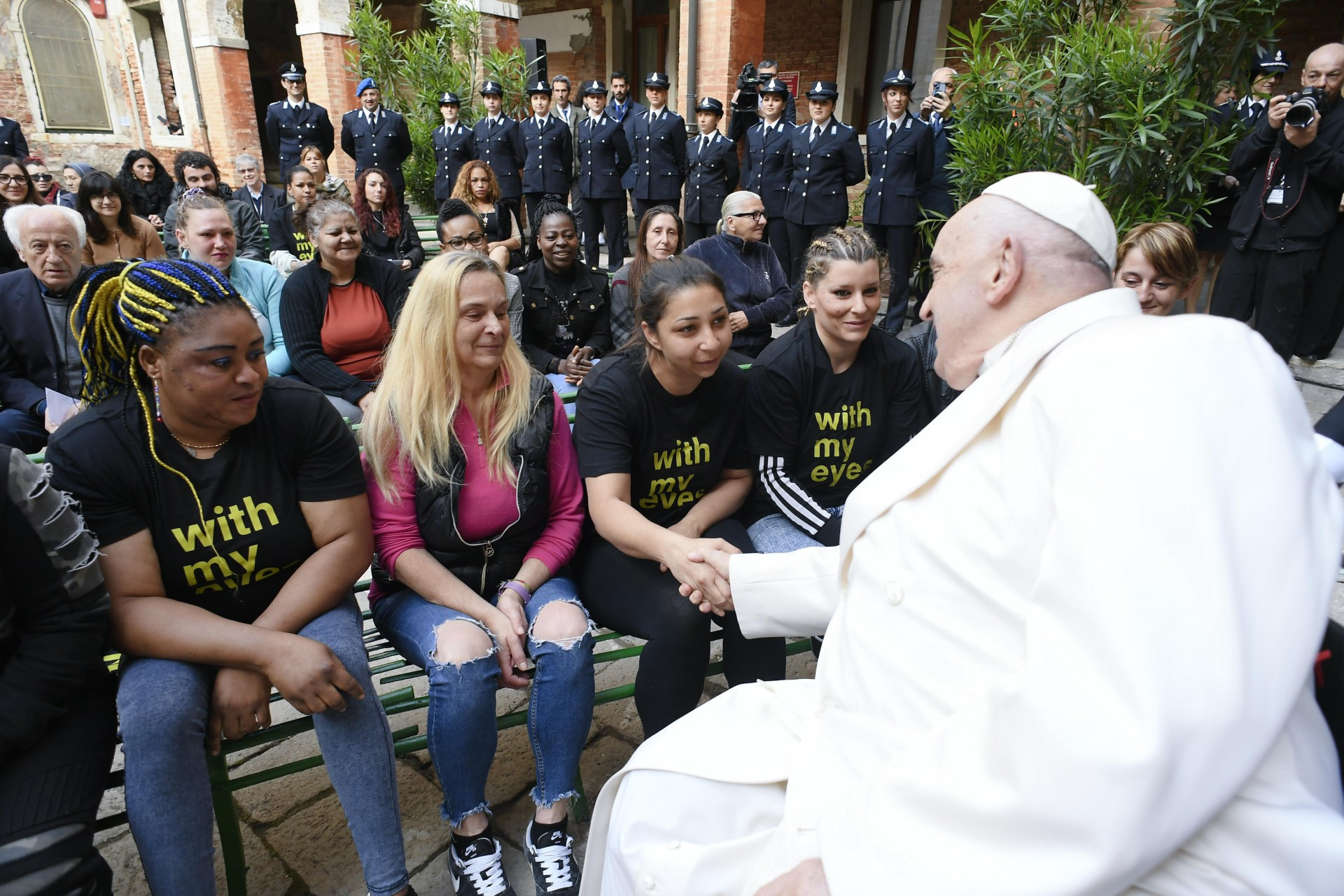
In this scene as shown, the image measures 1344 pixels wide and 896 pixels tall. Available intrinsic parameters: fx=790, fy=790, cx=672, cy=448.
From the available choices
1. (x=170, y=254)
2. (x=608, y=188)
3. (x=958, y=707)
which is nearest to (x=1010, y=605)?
(x=958, y=707)

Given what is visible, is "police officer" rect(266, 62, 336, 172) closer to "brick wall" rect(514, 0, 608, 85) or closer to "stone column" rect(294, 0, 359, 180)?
"stone column" rect(294, 0, 359, 180)

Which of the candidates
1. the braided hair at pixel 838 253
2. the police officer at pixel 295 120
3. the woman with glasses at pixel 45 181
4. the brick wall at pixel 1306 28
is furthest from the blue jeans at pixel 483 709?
the police officer at pixel 295 120

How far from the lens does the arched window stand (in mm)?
17109

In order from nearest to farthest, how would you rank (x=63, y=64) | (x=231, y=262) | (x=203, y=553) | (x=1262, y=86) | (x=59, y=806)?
1. (x=59, y=806)
2. (x=203, y=553)
3. (x=231, y=262)
4. (x=1262, y=86)
5. (x=63, y=64)

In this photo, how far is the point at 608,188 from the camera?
9.78 meters

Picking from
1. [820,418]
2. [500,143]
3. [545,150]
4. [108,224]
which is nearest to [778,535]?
[820,418]

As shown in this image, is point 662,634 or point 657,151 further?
point 657,151

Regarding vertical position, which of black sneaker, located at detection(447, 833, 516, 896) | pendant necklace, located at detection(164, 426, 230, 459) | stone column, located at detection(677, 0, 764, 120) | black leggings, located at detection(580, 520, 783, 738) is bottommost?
black sneaker, located at detection(447, 833, 516, 896)

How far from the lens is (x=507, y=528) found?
2365 mm

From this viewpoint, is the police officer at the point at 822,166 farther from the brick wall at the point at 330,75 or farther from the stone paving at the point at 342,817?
the brick wall at the point at 330,75

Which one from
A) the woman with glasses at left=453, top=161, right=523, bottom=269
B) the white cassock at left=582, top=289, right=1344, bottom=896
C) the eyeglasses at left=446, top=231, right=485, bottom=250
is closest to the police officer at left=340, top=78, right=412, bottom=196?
the woman with glasses at left=453, top=161, right=523, bottom=269

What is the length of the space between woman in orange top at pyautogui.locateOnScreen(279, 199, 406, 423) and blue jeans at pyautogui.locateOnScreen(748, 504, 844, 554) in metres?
2.26

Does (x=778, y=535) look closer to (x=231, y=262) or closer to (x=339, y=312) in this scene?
(x=339, y=312)

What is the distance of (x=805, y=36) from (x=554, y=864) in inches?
534
